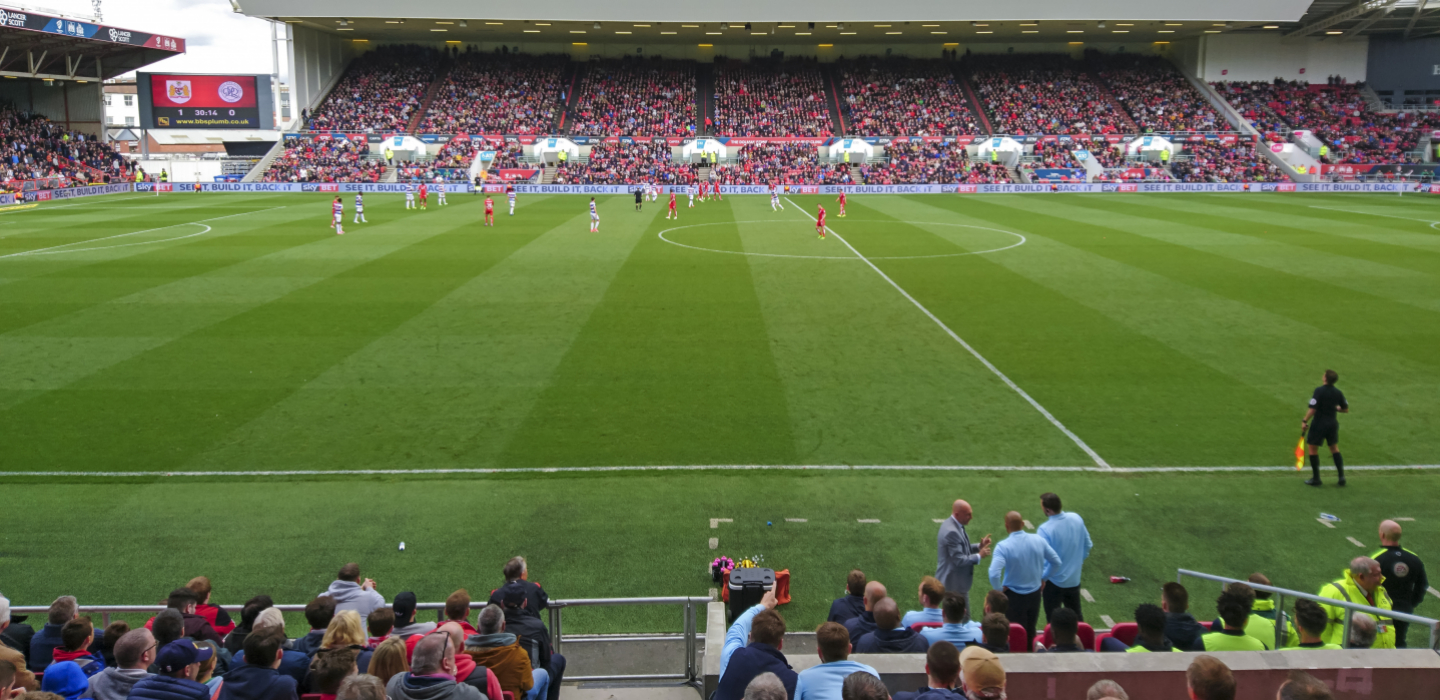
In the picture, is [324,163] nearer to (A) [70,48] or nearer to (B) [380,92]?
(B) [380,92]

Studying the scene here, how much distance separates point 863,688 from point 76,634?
Result: 5.16 meters

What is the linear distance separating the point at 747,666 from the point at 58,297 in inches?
986

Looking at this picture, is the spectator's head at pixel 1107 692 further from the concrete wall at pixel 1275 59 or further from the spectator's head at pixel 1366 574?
the concrete wall at pixel 1275 59

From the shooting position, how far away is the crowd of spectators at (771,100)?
7625cm

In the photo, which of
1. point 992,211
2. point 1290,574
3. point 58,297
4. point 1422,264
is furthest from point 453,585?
point 992,211

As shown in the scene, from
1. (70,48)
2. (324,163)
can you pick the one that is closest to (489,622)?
(324,163)

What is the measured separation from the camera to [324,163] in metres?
70.6

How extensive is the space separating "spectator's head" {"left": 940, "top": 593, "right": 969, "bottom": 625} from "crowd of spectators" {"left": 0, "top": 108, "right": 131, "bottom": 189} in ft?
226

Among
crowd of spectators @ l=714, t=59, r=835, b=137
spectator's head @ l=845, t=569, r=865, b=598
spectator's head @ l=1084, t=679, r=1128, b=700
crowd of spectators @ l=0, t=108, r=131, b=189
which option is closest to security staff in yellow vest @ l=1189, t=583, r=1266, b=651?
spectator's head @ l=845, t=569, r=865, b=598

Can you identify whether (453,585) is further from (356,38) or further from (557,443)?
(356,38)

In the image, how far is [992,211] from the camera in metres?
48.2

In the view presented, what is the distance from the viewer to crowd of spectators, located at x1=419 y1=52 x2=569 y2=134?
252ft

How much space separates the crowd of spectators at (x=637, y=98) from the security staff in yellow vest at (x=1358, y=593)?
71.1 m

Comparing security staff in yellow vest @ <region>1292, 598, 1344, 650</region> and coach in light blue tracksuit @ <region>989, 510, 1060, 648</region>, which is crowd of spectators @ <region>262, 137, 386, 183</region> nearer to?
coach in light blue tracksuit @ <region>989, 510, 1060, 648</region>
